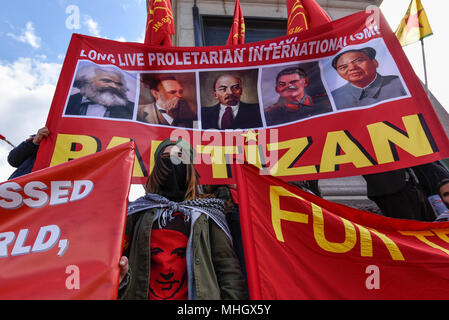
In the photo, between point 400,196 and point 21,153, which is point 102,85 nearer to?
point 21,153

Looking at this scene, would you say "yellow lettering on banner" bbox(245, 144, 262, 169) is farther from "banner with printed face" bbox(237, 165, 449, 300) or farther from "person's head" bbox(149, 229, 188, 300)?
"person's head" bbox(149, 229, 188, 300)

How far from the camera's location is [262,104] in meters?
4.01

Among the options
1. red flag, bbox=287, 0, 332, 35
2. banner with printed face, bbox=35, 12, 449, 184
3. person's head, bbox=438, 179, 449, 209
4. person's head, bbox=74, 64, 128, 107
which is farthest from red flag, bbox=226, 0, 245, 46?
person's head, bbox=438, 179, 449, 209

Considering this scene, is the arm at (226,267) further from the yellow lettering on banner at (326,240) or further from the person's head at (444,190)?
the person's head at (444,190)

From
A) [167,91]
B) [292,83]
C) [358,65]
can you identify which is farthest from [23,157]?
[358,65]

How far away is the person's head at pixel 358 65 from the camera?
3.76 meters

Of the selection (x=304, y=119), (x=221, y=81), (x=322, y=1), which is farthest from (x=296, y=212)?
(x=322, y=1)

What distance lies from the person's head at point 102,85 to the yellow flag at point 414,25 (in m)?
5.24

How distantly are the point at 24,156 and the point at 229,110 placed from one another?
7.50 ft

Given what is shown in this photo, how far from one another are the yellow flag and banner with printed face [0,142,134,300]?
592cm

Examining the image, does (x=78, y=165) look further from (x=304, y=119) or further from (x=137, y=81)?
(x=304, y=119)

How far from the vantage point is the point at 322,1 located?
8898mm

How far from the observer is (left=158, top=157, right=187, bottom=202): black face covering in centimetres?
292

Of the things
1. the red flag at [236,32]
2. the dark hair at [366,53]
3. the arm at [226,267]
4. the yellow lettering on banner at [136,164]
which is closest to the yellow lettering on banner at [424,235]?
the arm at [226,267]
